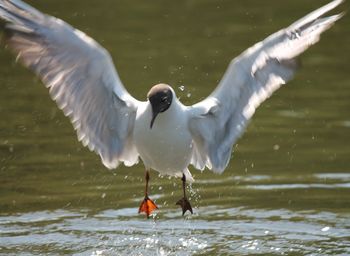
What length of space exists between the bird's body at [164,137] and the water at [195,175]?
0.71m

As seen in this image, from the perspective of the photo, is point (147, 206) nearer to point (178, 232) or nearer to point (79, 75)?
point (178, 232)

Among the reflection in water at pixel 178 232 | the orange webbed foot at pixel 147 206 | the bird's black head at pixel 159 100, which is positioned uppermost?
the bird's black head at pixel 159 100

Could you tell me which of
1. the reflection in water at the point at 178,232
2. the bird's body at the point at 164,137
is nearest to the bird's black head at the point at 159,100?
the bird's body at the point at 164,137

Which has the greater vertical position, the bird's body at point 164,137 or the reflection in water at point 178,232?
the bird's body at point 164,137

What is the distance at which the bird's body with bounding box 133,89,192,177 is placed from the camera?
886 cm

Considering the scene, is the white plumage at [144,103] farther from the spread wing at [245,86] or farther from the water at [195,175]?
the water at [195,175]

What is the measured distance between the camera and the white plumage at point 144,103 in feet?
28.1

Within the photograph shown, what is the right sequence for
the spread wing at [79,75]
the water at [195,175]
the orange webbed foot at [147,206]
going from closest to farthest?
1. the spread wing at [79,75]
2. the water at [195,175]
3. the orange webbed foot at [147,206]

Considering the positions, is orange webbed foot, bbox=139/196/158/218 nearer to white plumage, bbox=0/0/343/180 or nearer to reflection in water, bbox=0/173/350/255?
reflection in water, bbox=0/173/350/255

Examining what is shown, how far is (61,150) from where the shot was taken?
12008mm

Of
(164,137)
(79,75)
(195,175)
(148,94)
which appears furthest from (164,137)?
(195,175)

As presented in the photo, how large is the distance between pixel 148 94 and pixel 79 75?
1.96 feet

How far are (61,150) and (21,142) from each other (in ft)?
1.90

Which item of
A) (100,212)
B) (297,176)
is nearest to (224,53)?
(297,176)
